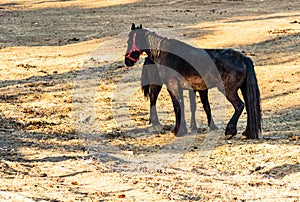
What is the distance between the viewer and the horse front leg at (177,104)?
9520mm

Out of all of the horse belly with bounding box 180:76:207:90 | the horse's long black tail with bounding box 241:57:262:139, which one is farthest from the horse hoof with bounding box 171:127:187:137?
the horse's long black tail with bounding box 241:57:262:139

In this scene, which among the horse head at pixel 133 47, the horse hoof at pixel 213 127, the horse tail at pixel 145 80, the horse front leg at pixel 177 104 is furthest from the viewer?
the horse tail at pixel 145 80

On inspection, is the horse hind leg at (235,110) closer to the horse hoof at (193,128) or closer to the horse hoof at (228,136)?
the horse hoof at (228,136)

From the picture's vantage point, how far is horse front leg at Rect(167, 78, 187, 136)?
31.2 ft

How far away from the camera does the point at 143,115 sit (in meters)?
11.0

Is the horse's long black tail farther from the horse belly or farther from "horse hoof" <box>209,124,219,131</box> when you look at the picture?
"horse hoof" <box>209,124,219,131</box>

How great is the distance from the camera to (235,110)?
30.2ft

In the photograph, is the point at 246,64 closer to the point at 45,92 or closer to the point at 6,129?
the point at 6,129

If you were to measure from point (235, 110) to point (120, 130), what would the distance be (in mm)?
1742

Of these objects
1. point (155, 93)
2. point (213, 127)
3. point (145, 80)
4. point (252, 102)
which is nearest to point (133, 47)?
point (145, 80)

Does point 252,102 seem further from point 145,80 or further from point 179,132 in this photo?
point 145,80

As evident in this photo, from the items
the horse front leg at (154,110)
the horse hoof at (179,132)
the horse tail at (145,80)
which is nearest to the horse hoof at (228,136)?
the horse hoof at (179,132)

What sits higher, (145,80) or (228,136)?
(145,80)

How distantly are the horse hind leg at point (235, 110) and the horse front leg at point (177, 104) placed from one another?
694 millimetres
